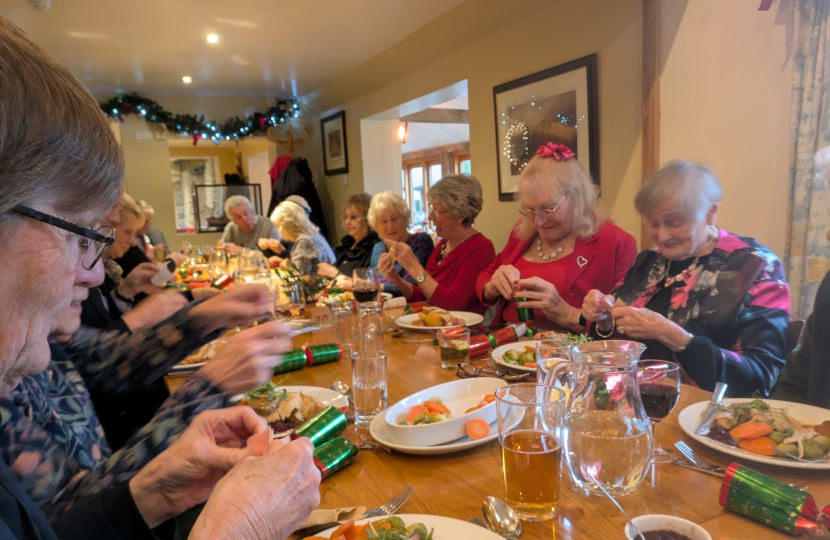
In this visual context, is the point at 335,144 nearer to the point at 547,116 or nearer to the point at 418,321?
the point at 547,116

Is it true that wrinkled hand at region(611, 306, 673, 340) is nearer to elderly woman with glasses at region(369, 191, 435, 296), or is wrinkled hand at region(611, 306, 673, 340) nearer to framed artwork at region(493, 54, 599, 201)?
framed artwork at region(493, 54, 599, 201)

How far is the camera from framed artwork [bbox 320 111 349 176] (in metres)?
6.33

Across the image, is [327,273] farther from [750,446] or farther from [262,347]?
[750,446]

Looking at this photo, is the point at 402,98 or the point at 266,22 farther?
the point at 402,98

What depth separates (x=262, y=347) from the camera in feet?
3.33

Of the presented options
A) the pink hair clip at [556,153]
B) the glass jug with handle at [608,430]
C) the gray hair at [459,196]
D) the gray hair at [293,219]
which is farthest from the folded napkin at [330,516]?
the gray hair at [293,219]

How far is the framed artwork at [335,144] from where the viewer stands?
633cm

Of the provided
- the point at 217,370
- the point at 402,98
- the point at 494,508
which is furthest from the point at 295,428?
the point at 402,98

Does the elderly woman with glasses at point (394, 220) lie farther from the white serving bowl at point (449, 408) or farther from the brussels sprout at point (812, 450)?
the brussels sprout at point (812, 450)

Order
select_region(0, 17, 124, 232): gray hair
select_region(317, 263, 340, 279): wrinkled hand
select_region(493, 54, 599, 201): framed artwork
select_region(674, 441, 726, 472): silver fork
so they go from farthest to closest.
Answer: select_region(317, 263, 340, 279): wrinkled hand < select_region(493, 54, 599, 201): framed artwork < select_region(674, 441, 726, 472): silver fork < select_region(0, 17, 124, 232): gray hair

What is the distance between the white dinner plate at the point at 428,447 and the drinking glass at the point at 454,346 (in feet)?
1.47

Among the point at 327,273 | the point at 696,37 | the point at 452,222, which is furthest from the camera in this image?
the point at 327,273

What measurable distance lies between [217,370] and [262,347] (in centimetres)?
10

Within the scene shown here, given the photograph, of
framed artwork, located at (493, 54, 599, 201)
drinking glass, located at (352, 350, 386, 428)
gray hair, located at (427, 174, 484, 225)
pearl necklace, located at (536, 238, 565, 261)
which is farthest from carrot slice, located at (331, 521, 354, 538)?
framed artwork, located at (493, 54, 599, 201)
